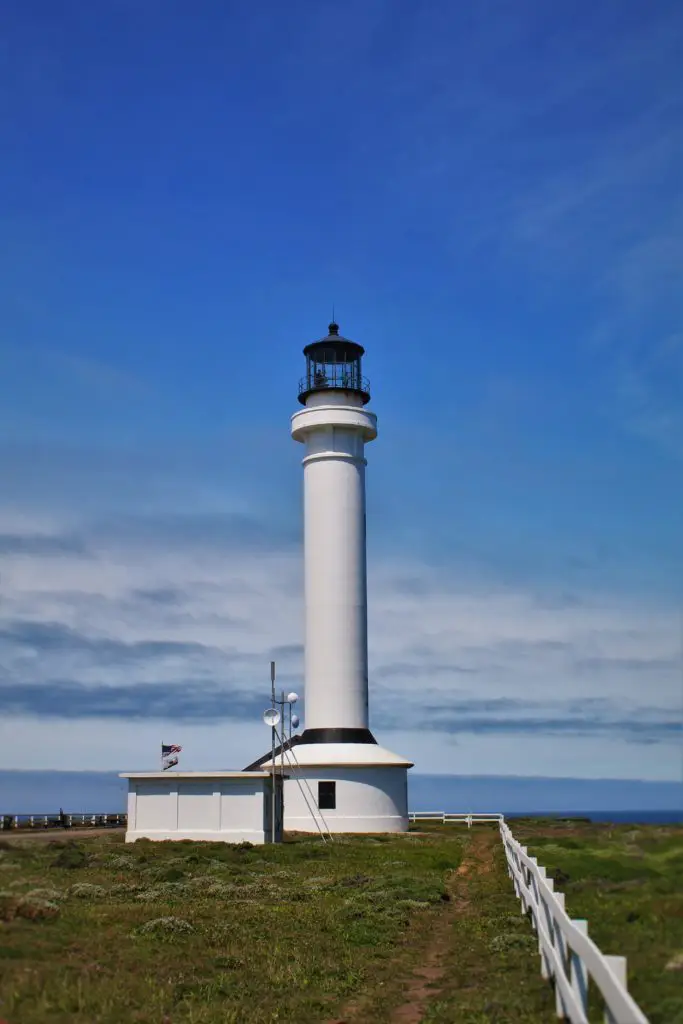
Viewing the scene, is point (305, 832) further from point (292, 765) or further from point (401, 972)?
point (401, 972)

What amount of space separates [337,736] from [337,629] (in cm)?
437

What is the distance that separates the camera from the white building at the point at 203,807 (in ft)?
121

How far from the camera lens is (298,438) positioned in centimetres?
4822

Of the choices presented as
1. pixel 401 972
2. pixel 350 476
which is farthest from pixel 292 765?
pixel 401 972

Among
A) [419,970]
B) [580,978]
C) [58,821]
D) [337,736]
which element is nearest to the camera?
[580,978]

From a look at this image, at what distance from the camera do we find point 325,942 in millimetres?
14680

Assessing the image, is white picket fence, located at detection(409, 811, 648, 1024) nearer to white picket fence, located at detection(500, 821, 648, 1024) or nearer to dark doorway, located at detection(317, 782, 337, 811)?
white picket fence, located at detection(500, 821, 648, 1024)

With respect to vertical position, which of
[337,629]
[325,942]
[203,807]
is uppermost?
[337,629]

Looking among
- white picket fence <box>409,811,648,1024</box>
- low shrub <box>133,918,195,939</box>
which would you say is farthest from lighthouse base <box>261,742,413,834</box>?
white picket fence <box>409,811,648,1024</box>

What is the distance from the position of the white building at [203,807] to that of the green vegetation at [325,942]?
14417 millimetres

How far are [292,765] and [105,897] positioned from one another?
24516 mm

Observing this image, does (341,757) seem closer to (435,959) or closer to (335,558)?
(335,558)

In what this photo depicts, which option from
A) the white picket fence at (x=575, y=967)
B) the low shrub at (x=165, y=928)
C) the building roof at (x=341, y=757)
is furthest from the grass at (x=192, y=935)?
the building roof at (x=341, y=757)

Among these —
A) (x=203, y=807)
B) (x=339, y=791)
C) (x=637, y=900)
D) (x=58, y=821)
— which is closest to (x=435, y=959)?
(x=637, y=900)
